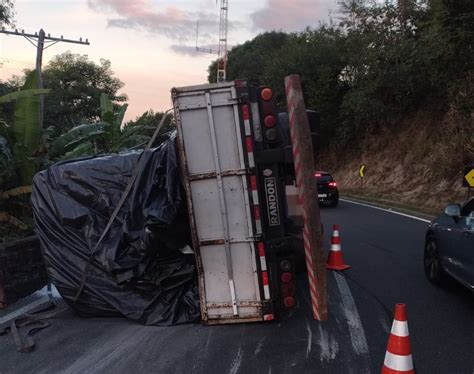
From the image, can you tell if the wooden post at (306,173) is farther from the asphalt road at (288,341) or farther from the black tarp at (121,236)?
the black tarp at (121,236)

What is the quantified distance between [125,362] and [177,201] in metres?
1.67

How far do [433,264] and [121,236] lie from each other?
14.3ft

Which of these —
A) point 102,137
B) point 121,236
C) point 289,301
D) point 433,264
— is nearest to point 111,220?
point 121,236

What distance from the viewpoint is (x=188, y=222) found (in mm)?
5453

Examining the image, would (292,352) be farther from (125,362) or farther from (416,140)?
(416,140)

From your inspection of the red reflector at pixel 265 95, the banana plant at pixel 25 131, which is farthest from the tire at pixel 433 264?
the banana plant at pixel 25 131

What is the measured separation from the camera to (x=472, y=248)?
5539mm

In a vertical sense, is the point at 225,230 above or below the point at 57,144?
below

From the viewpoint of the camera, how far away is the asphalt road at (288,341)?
14.2ft

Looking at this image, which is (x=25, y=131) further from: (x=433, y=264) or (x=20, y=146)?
(x=433, y=264)

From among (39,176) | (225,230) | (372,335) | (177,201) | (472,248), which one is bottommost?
(372,335)

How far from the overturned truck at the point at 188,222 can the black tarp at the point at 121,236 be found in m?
0.01

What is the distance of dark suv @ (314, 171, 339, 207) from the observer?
742 inches

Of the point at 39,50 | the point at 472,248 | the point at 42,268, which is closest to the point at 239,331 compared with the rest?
the point at 472,248
